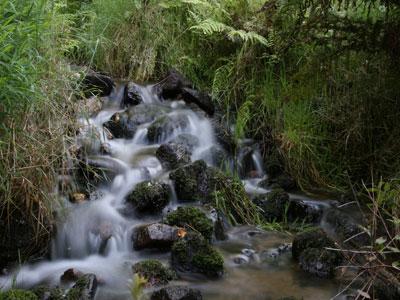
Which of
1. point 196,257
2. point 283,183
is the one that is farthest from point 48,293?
Answer: point 283,183

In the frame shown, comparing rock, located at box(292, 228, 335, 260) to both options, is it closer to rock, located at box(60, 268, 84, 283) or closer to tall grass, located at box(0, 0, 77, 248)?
rock, located at box(60, 268, 84, 283)

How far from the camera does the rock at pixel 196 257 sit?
3570 mm

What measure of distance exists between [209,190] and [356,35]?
6.05 feet

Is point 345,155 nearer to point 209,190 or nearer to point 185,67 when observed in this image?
point 209,190

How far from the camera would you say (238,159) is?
5.30 meters

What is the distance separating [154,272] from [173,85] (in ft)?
10.5

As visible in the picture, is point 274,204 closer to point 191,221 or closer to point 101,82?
point 191,221

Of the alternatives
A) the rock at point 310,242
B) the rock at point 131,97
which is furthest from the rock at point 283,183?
the rock at point 131,97

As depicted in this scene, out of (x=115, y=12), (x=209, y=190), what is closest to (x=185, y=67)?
(x=115, y=12)

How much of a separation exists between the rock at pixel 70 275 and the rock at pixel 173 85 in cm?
318

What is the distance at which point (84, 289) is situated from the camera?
317 centimetres

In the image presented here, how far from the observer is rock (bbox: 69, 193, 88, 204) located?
13.3 feet

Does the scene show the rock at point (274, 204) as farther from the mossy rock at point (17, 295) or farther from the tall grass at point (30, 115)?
the mossy rock at point (17, 295)

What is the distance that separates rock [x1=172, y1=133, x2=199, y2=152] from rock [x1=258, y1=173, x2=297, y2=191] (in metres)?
Result: 0.85
